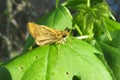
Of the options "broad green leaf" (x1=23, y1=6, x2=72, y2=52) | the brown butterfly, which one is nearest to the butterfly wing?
the brown butterfly

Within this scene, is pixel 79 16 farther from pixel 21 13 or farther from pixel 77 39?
pixel 21 13

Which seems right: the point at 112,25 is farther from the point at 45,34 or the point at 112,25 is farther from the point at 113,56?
the point at 45,34

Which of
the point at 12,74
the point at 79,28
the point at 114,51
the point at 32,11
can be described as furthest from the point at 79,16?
the point at 32,11

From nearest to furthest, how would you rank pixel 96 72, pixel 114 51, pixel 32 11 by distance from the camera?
1. pixel 96 72
2. pixel 114 51
3. pixel 32 11

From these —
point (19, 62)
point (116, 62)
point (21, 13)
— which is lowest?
point (21, 13)

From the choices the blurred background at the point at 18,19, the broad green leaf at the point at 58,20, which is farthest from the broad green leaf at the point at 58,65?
the blurred background at the point at 18,19

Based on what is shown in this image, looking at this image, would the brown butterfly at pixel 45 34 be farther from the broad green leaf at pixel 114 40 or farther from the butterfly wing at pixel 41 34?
the broad green leaf at pixel 114 40
